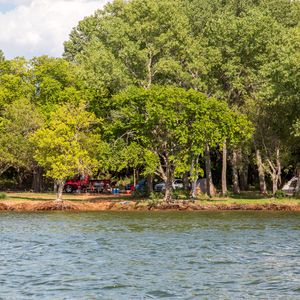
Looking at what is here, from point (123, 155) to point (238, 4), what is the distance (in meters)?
25.8

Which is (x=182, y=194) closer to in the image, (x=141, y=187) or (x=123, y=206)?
(x=123, y=206)

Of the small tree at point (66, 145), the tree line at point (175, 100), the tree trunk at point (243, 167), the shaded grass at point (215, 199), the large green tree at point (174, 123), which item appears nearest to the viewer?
the shaded grass at point (215, 199)

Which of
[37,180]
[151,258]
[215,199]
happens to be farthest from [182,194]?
[151,258]

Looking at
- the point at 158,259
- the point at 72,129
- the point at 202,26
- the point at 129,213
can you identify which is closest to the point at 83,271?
the point at 158,259

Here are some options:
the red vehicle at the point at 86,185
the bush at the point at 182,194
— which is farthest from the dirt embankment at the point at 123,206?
the red vehicle at the point at 86,185

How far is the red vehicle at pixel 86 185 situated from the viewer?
277 feet

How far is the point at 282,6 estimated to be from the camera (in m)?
80.9

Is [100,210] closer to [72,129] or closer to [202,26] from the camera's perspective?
[72,129]

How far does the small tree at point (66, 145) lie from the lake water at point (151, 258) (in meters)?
12.8

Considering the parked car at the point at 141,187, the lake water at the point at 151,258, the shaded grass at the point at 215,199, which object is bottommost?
the lake water at the point at 151,258

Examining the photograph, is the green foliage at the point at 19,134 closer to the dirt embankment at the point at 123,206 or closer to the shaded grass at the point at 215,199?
the shaded grass at the point at 215,199

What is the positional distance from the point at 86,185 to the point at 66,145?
61.6 feet

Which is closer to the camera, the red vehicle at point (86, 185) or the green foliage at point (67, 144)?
the green foliage at point (67, 144)

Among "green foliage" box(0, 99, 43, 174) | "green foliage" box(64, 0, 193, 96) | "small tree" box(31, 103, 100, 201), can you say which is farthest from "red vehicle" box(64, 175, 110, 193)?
"green foliage" box(64, 0, 193, 96)
